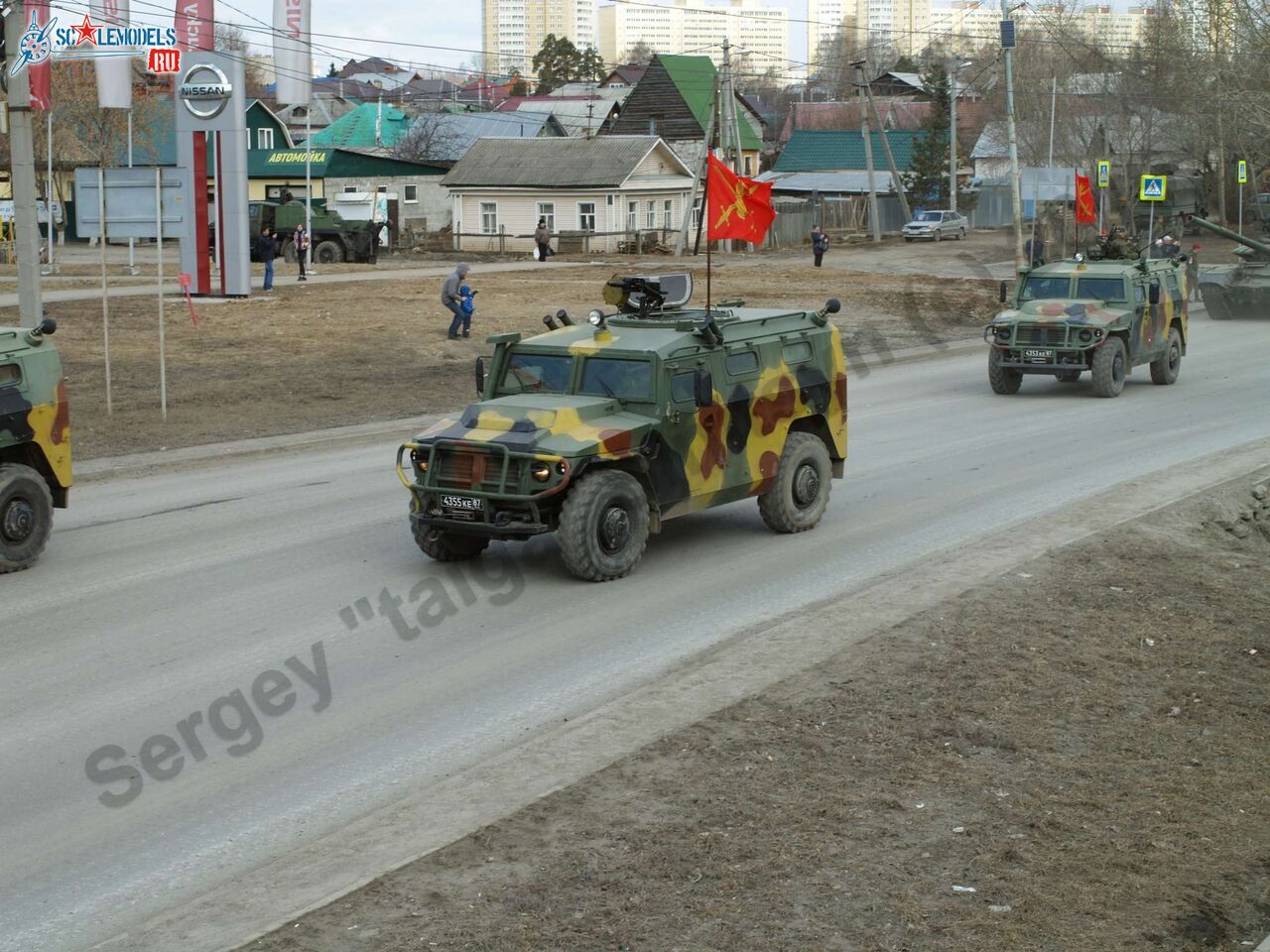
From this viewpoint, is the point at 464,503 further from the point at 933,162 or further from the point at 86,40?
the point at 933,162

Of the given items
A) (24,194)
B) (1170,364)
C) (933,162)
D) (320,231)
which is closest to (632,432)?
(24,194)

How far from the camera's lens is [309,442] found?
19.4 m

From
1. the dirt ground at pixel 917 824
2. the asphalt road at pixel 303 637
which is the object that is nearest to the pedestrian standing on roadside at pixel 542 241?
the asphalt road at pixel 303 637

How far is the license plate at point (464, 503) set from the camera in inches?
454

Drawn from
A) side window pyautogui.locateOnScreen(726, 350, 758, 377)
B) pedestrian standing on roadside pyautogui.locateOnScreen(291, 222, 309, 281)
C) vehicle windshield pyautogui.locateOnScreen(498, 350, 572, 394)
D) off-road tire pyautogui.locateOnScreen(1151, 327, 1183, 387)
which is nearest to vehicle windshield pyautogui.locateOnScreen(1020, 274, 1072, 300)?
off-road tire pyautogui.locateOnScreen(1151, 327, 1183, 387)

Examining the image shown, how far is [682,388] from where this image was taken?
40.1 feet

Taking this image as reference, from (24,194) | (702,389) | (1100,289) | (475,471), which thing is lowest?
(475,471)

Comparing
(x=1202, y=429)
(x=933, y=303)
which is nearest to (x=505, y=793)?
(x=1202, y=429)

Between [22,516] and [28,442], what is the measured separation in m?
0.58

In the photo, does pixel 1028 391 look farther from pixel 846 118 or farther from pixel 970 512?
pixel 846 118

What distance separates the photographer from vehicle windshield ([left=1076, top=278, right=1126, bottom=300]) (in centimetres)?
2323

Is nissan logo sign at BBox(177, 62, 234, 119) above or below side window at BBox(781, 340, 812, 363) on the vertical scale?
above

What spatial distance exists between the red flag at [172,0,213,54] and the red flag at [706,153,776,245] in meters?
19.9

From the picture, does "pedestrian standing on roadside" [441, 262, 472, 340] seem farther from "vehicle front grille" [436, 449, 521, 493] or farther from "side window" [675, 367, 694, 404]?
"vehicle front grille" [436, 449, 521, 493]
